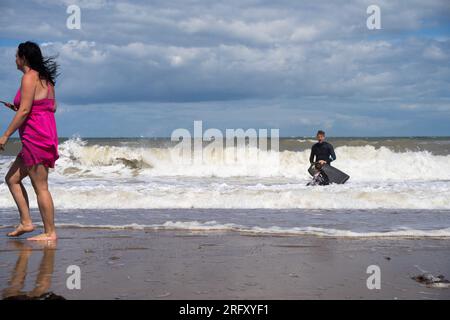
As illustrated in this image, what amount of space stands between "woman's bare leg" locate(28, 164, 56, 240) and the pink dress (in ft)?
0.26

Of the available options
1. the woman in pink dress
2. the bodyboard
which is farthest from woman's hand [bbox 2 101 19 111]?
the bodyboard

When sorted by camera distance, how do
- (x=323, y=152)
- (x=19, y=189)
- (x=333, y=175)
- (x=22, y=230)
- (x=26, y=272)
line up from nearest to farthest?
(x=26, y=272), (x=19, y=189), (x=22, y=230), (x=333, y=175), (x=323, y=152)

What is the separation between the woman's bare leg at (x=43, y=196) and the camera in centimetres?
536

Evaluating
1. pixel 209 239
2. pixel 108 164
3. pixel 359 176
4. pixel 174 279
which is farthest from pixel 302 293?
Answer: pixel 108 164

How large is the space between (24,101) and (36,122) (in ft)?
0.74

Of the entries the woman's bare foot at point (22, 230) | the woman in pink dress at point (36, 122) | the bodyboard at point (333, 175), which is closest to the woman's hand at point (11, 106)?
the woman in pink dress at point (36, 122)

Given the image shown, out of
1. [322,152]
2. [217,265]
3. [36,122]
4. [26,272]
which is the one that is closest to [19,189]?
[36,122]

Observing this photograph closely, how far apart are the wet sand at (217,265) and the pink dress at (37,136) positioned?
0.87 m

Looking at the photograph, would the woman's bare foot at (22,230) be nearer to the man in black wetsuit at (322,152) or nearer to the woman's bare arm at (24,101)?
the woman's bare arm at (24,101)

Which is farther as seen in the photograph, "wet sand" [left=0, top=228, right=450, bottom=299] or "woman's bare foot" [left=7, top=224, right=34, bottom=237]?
"woman's bare foot" [left=7, top=224, right=34, bottom=237]

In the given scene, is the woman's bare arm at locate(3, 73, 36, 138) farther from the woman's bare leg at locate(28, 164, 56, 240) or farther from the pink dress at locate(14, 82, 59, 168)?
the woman's bare leg at locate(28, 164, 56, 240)

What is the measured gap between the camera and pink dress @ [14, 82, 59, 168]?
5285 mm

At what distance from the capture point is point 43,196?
17.9ft

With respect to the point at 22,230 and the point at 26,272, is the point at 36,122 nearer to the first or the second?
the point at 22,230
